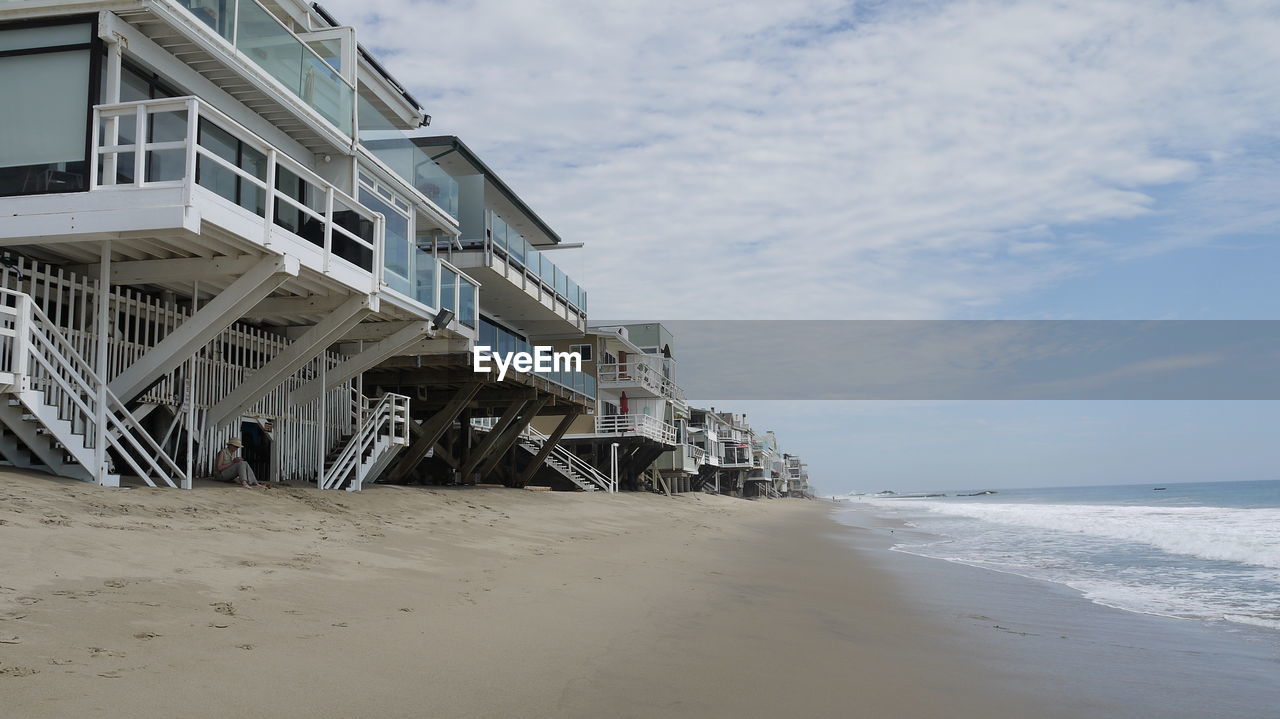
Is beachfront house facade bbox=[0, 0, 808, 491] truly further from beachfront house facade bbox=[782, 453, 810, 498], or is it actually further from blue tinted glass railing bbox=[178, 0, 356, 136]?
beachfront house facade bbox=[782, 453, 810, 498]

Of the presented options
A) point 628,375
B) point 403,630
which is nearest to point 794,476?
point 628,375

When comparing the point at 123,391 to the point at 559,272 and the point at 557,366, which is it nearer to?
the point at 557,366

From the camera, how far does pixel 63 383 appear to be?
9523 millimetres

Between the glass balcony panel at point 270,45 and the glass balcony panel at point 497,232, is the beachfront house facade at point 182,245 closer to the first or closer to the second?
the glass balcony panel at point 270,45

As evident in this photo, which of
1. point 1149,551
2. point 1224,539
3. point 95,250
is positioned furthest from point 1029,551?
point 95,250

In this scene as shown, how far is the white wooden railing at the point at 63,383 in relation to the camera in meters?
8.88

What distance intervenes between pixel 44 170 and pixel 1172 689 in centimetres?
1123

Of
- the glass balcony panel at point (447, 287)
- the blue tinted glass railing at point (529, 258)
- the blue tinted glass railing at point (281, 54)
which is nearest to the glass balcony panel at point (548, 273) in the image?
the blue tinted glass railing at point (529, 258)

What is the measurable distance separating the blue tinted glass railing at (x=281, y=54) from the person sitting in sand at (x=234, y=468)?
5305mm

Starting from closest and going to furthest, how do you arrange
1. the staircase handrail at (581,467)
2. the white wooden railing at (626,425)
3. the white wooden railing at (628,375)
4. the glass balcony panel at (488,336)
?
the glass balcony panel at (488,336) < the staircase handrail at (581,467) < the white wooden railing at (626,425) < the white wooden railing at (628,375)

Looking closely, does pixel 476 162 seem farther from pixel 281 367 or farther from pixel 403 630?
pixel 403 630

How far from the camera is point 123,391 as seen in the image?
1041cm

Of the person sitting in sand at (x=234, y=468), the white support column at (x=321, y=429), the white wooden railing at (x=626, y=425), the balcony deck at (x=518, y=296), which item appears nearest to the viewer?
the person sitting in sand at (x=234, y=468)

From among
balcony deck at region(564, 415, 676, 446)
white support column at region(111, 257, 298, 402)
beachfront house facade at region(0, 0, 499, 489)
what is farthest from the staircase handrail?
white support column at region(111, 257, 298, 402)
